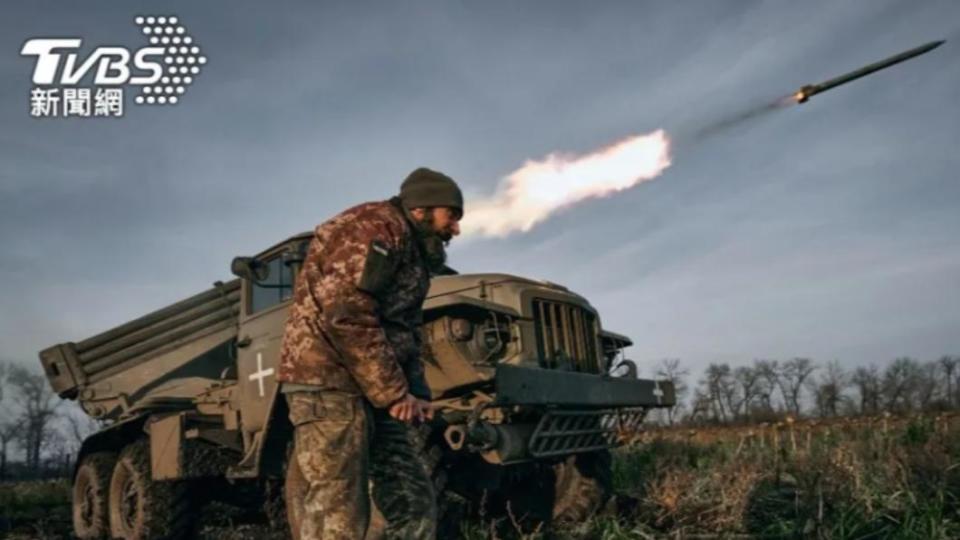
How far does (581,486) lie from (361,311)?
4281 mm

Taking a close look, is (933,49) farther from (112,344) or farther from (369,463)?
(112,344)

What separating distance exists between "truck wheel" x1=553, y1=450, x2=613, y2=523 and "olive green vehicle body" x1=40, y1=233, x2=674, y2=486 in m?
0.32

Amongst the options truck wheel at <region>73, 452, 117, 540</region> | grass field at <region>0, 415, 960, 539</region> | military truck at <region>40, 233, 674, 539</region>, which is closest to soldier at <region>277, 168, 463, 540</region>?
military truck at <region>40, 233, 674, 539</region>

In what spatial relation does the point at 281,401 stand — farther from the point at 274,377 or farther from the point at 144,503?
the point at 144,503

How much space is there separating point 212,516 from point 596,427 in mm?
5127

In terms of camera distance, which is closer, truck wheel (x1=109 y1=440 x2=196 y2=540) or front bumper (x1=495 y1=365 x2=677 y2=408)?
front bumper (x1=495 y1=365 x2=677 y2=408)

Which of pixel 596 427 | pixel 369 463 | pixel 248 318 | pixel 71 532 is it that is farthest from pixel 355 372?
pixel 71 532

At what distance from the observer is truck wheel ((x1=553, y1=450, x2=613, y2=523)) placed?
24.1 feet

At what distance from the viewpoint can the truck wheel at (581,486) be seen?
24.1 ft

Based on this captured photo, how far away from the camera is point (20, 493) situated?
1475 cm

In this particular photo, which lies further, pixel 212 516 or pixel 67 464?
pixel 67 464

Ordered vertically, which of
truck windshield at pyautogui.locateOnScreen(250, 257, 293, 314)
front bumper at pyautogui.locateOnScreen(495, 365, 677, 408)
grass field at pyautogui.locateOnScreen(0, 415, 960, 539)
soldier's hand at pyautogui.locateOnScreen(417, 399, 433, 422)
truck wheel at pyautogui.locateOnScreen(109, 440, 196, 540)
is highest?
truck windshield at pyautogui.locateOnScreen(250, 257, 293, 314)


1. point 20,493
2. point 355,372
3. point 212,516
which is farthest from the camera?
point 20,493

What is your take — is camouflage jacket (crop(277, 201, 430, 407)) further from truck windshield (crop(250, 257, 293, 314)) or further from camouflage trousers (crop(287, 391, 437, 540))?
truck windshield (crop(250, 257, 293, 314))
